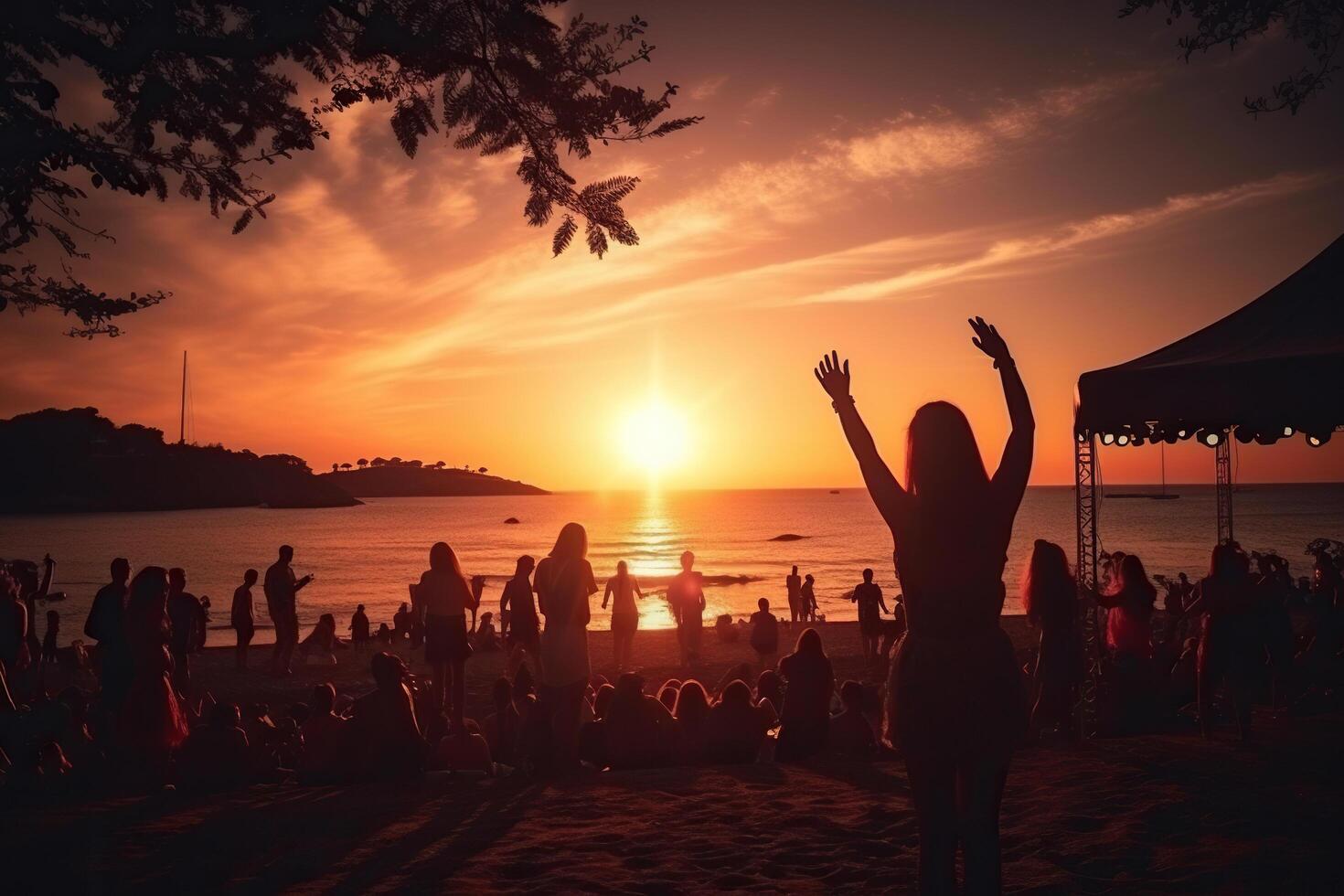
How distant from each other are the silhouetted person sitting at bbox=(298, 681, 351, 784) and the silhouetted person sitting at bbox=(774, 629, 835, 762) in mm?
3565

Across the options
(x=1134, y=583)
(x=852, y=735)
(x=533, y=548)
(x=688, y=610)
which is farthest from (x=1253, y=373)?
(x=533, y=548)

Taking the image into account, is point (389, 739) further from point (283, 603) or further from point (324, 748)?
point (283, 603)

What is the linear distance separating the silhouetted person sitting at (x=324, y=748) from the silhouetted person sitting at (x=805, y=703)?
3.57 meters

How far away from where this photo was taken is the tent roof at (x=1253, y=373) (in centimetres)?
697

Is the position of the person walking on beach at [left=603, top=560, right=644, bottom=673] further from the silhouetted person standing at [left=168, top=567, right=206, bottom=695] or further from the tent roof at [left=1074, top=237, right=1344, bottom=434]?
the tent roof at [left=1074, top=237, right=1344, bottom=434]

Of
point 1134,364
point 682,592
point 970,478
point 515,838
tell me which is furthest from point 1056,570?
point 682,592

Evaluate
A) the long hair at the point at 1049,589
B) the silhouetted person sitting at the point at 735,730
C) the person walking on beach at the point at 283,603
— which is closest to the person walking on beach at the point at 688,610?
the person walking on beach at the point at 283,603

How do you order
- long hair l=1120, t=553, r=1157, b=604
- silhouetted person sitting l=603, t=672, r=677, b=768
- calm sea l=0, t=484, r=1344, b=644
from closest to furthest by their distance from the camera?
silhouetted person sitting l=603, t=672, r=677, b=768, long hair l=1120, t=553, r=1157, b=604, calm sea l=0, t=484, r=1344, b=644

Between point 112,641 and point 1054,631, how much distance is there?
8.14m

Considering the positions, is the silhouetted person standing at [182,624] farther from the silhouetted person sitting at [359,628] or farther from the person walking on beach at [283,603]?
the silhouetted person sitting at [359,628]

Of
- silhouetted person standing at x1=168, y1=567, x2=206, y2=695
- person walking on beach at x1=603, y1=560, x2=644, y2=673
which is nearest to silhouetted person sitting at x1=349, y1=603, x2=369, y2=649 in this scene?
person walking on beach at x1=603, y1=560, x2=644, y2=673

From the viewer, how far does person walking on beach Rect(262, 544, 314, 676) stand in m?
13.6

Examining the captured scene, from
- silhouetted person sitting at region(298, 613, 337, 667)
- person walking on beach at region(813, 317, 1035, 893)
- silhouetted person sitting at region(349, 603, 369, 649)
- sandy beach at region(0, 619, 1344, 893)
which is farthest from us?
silhouetted person sitting at region(349, 603, 369, 649)

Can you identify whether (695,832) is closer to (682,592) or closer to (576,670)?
(576,670)
